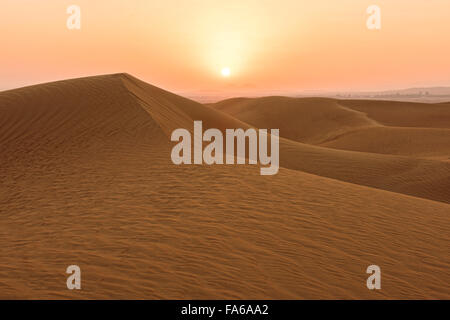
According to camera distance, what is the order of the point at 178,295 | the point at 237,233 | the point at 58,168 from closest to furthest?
the point at 178,295 < the point at 237,233 < the point at 58,168

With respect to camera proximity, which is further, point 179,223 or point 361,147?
point 361,147

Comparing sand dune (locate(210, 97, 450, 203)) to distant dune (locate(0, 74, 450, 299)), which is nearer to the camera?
distant dune (locate(0, 74, 450, 299))

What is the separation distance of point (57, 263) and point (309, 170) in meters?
12.1

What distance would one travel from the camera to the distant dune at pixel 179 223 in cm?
401

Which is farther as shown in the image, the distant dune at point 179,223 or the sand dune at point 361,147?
the sand dune at point 361,147

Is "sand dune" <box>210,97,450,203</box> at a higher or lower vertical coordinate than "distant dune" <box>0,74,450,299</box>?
higher

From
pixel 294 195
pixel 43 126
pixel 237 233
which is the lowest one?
pixel 237 233

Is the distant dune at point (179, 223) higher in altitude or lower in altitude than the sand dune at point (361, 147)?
lower

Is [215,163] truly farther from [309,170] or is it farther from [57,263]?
[309,170]

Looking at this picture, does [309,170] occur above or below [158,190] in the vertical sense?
above

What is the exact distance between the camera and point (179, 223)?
5516 mm

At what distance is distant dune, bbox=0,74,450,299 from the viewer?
401 cm

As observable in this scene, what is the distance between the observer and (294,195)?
23.4ft

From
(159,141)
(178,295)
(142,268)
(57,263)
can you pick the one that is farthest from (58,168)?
(178,295)
